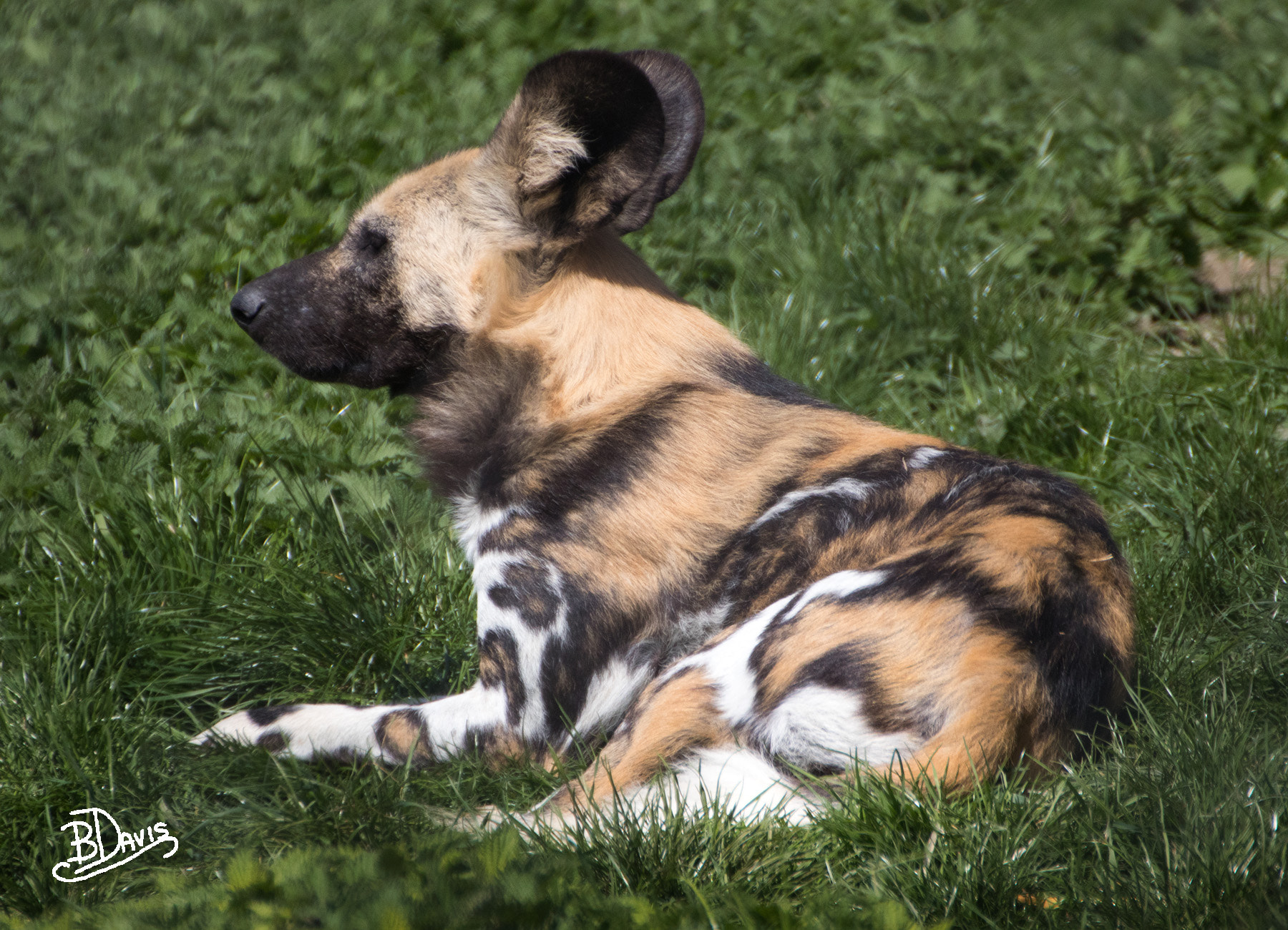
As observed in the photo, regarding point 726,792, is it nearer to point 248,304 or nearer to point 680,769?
point 680,769

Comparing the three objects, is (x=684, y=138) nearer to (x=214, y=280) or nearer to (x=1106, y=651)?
(x=1106, y=651)

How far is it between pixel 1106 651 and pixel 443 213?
2022 mm

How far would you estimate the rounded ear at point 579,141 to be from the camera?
9.19 ft

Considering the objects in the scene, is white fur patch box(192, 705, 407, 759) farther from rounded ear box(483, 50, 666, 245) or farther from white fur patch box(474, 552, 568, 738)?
rounded ear box(483, 50, 666, 245)

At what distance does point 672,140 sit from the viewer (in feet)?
9.68

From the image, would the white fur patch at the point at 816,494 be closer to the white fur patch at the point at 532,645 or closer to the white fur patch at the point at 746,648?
the white fur patch at the point at 746,648

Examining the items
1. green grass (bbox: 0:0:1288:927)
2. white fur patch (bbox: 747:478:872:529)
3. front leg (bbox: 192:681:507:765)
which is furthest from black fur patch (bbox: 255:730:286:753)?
white fur patch (bbox: 747:478:872:529)

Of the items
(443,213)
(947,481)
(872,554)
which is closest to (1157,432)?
(947,481)

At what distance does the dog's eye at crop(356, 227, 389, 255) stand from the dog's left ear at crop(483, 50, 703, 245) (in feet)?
1.24

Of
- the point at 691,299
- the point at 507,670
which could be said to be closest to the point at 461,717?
the point at 507,670

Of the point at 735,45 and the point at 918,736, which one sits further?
the point at 735,45

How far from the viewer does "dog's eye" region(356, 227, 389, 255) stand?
10.2 ft

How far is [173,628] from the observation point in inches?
125
